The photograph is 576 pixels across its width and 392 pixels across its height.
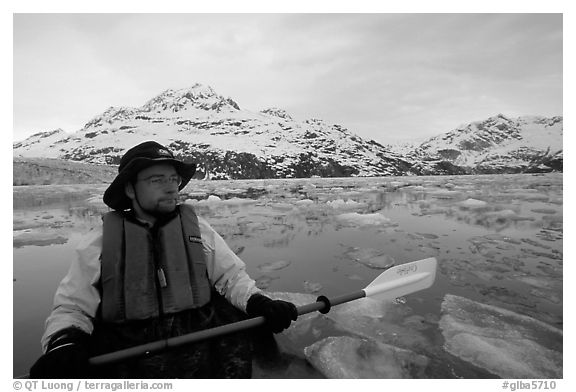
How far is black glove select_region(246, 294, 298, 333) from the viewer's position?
1729 millimetres

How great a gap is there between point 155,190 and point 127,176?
0.55ft

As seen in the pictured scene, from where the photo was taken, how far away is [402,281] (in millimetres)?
2531

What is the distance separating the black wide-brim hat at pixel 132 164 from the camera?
1765 millimetres

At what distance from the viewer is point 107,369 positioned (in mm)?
1636

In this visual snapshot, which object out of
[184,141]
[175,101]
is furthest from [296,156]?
[175,101]

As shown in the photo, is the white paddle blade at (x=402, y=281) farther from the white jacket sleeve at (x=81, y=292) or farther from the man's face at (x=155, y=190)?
the white jacket sleeve at (x=81, y=292)

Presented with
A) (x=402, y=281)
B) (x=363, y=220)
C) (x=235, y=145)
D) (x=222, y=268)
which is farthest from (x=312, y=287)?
(x=235, y=145)

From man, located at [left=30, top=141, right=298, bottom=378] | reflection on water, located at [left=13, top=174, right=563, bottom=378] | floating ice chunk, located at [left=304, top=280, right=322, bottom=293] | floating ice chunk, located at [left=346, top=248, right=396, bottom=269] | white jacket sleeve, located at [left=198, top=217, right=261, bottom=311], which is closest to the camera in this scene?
man, located at [left=30, top=141, right=298, bottom=378]

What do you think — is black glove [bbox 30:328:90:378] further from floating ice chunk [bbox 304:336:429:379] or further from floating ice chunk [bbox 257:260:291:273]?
floating ice chunk [bbox 257:260:291:273]

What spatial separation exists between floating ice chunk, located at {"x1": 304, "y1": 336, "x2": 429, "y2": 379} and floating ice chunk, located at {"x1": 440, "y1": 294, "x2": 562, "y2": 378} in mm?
295

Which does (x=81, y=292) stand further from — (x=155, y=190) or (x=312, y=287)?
(x=312, y=287)

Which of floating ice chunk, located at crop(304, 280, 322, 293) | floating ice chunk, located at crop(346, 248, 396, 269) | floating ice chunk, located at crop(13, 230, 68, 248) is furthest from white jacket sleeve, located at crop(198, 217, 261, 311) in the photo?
floating ice chunk, located at crop(13, 230, 68, 248)

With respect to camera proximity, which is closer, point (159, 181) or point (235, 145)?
point (159, 181)
